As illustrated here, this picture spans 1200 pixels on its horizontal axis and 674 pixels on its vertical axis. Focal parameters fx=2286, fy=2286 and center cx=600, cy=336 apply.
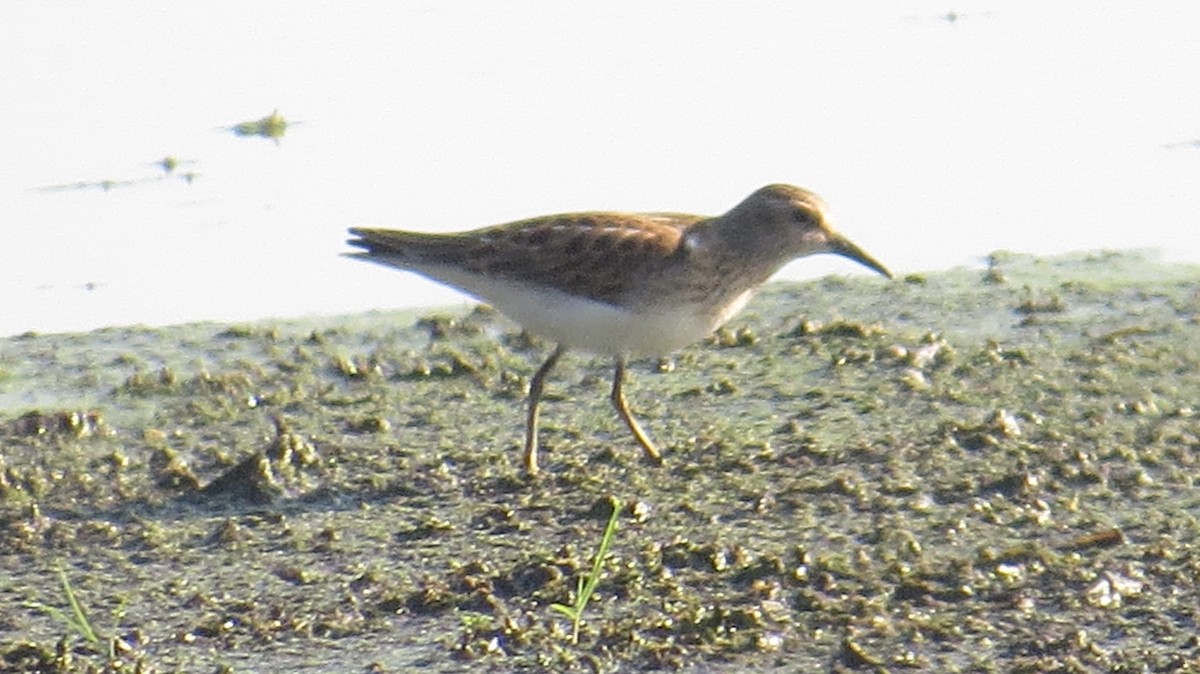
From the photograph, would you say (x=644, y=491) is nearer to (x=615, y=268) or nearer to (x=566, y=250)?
(x=615, y=268)

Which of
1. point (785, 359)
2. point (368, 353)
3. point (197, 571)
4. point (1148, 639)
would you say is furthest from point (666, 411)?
point (1148, 639)

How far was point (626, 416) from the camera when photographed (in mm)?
7004

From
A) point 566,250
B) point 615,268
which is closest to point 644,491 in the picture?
point 615,268

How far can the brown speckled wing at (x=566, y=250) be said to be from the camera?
6992 mm

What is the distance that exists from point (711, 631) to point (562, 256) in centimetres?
187

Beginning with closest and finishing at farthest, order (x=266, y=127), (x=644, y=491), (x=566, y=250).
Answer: (x=644, y=491)
(x=566, y=250)
(x=266, y=127)

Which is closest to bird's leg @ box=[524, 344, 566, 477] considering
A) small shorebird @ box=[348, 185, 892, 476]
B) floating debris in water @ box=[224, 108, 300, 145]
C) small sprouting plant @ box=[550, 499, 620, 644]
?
small shorebird @ box=[348, 185, 892, 476]

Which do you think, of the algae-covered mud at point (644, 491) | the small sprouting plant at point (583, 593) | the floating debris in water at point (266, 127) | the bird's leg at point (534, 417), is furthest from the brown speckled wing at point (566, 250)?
the floating debris in water at point (266, 127)

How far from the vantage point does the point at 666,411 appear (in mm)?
7508

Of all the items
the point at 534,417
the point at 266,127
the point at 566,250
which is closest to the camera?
the point at 534,417

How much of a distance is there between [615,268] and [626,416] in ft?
1.49

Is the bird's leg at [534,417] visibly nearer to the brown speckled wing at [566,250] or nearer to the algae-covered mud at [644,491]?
the algae-covered mud at [644,491]

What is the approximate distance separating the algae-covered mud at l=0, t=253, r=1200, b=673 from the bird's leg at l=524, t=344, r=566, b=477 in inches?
2.4

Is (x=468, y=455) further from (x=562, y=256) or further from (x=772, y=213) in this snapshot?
(x=772, y=213)
